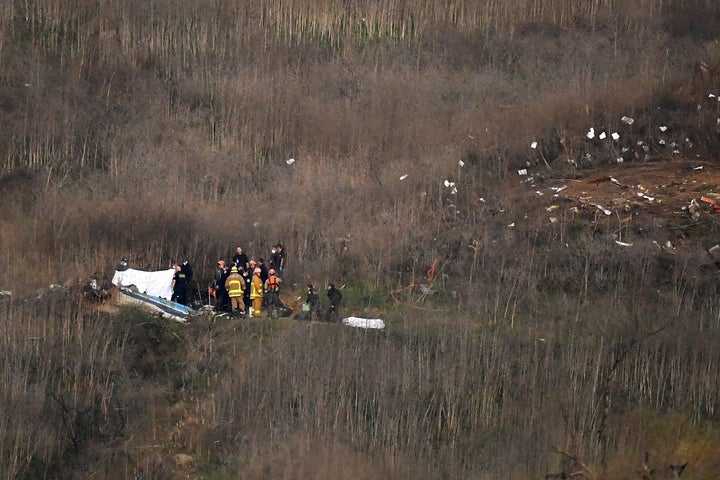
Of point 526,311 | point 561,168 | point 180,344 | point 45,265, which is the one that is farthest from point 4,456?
point 561,168

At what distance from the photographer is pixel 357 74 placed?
97.2 ft

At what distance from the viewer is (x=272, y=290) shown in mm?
20031

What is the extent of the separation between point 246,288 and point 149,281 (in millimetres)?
1699

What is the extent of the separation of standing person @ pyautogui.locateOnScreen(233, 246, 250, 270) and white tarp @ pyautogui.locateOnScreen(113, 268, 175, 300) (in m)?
1.04

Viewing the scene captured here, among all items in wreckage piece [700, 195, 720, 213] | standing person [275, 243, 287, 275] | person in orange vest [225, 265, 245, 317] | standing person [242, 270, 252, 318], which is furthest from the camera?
wreckage piece [700, 195, 720, 213]

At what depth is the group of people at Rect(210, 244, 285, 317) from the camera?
20062 millimetres

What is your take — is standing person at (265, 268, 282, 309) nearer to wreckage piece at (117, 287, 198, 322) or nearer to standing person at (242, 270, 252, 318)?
standing person at (242, 270, 252, 318)

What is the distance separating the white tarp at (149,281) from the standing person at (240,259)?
104cm

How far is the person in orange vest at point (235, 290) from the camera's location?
20094 mm

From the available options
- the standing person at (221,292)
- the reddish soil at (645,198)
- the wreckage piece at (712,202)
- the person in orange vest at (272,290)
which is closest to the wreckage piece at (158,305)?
the standing person at (221,292)

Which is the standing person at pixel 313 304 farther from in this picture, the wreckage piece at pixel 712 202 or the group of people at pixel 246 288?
the wreckage piece at pixel 712 202

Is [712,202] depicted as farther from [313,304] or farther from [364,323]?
[313,304]

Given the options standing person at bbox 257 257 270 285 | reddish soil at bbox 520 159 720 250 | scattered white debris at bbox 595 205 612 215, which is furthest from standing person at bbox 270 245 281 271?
scattered white debris at bbox 595 205 612 215

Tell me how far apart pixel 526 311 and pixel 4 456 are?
27.1ft
